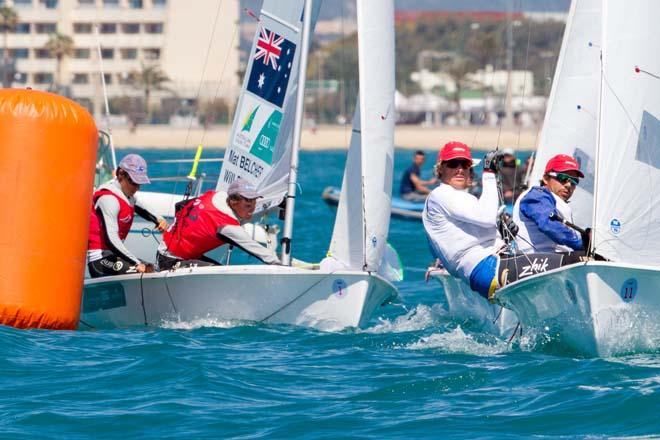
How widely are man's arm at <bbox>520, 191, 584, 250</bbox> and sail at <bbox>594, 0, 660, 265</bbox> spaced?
0.37m

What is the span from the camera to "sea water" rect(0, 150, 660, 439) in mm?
6078

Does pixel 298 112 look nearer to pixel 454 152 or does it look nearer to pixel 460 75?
pixel 454 152

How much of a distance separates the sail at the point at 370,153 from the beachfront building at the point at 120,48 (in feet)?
166

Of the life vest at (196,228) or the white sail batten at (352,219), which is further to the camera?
the white sail batten at (352,219)

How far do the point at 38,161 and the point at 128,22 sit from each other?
56.7 metres

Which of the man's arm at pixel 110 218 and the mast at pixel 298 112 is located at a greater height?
the mast at pixel 298 112

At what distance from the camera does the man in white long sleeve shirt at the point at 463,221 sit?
290 inches

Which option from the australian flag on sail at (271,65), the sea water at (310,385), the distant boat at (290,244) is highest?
the australian flag on sail at (271,65)

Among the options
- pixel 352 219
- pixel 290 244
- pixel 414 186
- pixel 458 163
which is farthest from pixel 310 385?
pixel 414 186

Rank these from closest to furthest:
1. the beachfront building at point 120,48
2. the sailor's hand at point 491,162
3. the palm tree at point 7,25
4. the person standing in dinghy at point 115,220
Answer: the sailor's hand at point 491,162 → the person standing in dinghy at point 115,220 → the beachfront building at point 120,48 → the palm tree at point 7,25

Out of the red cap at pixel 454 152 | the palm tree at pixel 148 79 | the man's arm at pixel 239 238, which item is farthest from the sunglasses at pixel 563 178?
the palm tree at pixel 148 79

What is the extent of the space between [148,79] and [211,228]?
58.2 meters

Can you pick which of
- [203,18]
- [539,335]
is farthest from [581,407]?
[203,18]

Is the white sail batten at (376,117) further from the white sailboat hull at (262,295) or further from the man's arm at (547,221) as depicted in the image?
the man's arm at (547,221)
